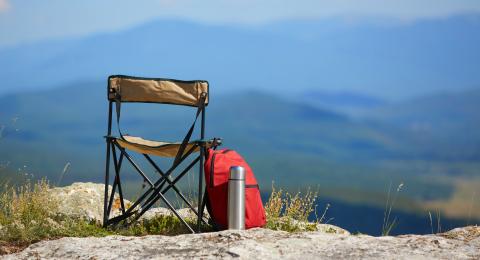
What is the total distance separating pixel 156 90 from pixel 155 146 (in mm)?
415

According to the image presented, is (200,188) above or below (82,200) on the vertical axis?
above

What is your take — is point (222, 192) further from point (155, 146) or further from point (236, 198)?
point (155, 146)

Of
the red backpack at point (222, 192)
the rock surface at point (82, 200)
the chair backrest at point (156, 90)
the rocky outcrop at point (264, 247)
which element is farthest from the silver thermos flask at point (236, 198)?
the rock surface at point (82, 200)

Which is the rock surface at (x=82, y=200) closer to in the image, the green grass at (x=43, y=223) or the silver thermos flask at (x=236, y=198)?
the green grass at (x=43, y=223)

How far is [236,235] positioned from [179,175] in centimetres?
96

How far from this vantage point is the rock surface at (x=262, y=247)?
374 centimetres

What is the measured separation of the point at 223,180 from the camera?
4.64m

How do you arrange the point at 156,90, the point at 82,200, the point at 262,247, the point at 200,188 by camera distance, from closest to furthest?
the point at 262,247 < the point at 200,188 < the point at 156,90 < the point at 82,200

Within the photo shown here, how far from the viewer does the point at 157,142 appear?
5152 millimetres

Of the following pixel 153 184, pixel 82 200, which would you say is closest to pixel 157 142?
pixel 153 184

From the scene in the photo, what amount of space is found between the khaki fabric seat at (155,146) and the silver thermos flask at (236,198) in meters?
0.34

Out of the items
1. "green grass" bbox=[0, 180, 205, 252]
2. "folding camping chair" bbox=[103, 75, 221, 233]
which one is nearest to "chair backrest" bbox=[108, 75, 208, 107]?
"folding camping chair" bbox=[103, 75, 221, 233]

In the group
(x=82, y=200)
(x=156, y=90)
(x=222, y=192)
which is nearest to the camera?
(x=222, y=192)

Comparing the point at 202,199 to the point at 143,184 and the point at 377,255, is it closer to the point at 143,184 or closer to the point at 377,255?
the point at 143,184
